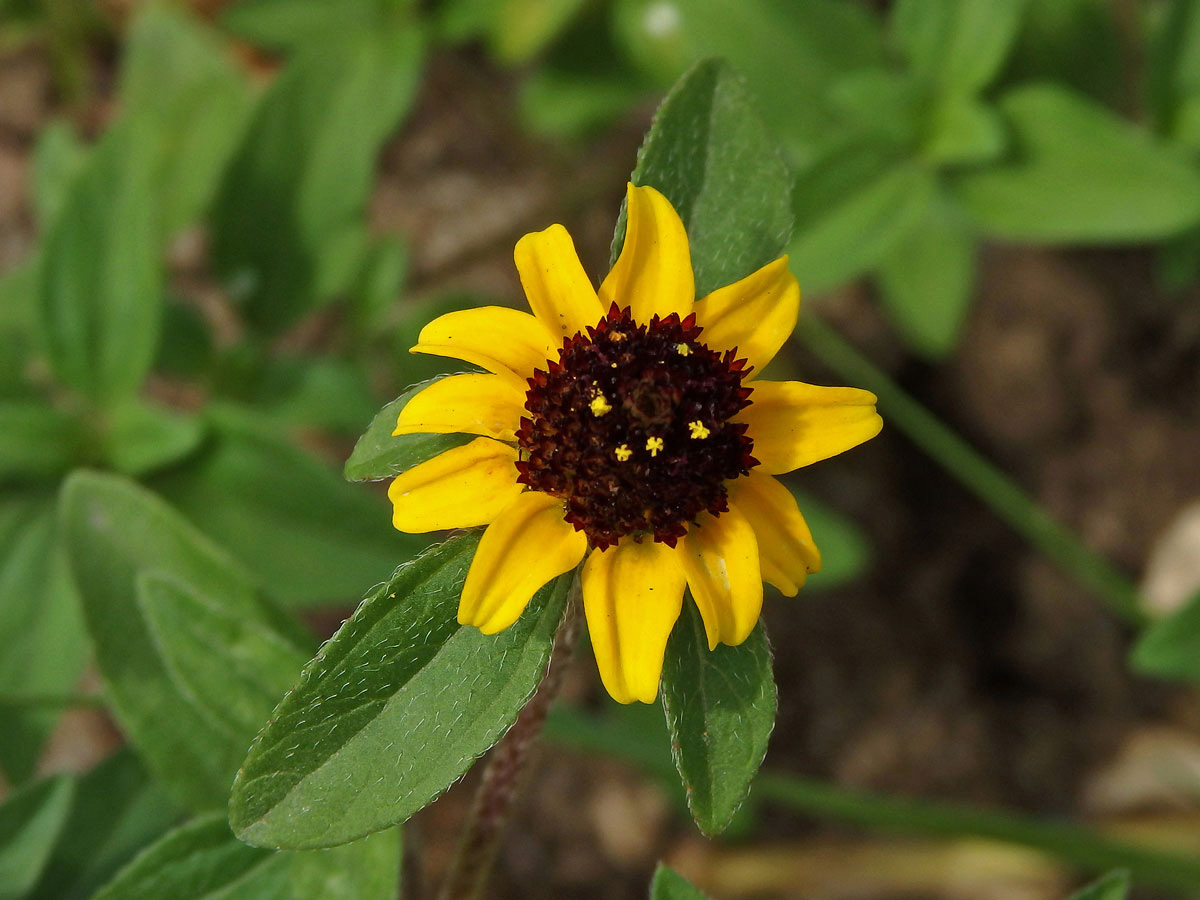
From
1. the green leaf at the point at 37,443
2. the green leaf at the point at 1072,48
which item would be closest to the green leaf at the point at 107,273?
the green leaf at the point at 37,443

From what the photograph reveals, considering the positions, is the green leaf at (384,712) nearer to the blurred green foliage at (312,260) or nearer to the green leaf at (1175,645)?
the blurred green foliage at (312,260)

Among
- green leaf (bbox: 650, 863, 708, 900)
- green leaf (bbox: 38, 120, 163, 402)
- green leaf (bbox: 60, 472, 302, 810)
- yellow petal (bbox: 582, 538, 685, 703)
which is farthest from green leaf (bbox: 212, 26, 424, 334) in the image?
green leaf (bbox: 650, 863, 708, 900)

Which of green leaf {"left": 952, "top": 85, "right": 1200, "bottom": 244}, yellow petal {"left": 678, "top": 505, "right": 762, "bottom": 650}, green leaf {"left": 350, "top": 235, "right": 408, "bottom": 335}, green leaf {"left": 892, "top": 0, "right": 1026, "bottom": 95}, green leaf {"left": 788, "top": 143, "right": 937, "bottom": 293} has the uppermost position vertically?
yellow petal {"left": 678, "top": 505, "right": 762, "bottom": 650}

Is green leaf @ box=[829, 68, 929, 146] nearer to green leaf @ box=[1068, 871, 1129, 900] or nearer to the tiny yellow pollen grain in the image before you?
the tiny yellow pollen grain

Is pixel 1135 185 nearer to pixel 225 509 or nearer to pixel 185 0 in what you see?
pixel 225 509

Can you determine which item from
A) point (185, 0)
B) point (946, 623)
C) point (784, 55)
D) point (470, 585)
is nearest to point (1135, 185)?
point (784, 55)

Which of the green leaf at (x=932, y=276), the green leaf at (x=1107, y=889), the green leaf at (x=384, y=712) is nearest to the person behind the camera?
the green leaf at (x=384, y=712)
